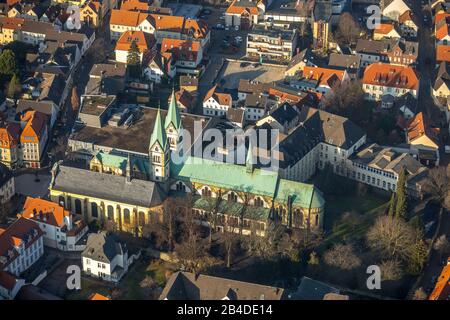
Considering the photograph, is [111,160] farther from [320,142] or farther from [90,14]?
[90,14]

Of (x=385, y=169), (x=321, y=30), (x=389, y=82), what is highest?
(x=321, y=30)

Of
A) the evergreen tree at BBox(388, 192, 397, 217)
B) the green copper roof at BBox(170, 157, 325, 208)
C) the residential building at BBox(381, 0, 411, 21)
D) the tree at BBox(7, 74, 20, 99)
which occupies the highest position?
the residential building at BBox(381, 0, 411, 21)

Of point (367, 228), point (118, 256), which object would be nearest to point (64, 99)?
point (118, 256)

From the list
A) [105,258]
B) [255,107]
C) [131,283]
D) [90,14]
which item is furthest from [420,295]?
[90,14]

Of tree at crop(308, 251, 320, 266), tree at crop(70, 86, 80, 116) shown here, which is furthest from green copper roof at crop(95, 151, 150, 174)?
tree at crop(308, 251, 320, 266)

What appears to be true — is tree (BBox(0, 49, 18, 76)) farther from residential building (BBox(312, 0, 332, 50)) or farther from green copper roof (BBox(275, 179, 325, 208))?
green copper roof (BBox(275, 179, 325, 208))
